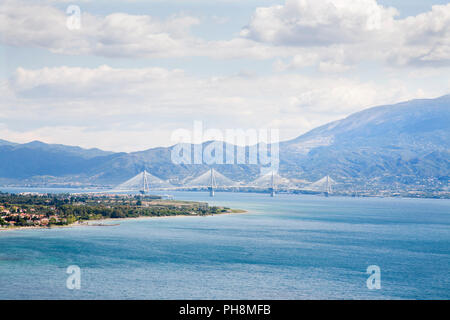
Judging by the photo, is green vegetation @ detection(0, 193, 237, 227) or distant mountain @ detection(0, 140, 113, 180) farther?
distant mountain @ detection(0, 140, 113, 180)

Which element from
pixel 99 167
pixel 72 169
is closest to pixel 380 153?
pixel 99 167

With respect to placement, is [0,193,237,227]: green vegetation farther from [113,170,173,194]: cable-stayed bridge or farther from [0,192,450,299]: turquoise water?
[113,170,173,194]: cable-stayed bridge

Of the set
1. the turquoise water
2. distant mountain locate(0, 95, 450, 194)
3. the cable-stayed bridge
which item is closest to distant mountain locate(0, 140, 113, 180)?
distant mountain locate(0, 95, 450, 194)

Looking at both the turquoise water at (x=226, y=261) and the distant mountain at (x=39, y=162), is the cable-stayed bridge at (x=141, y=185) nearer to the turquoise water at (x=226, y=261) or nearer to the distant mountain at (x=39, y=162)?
the turquoise water at (x=226, y=261)

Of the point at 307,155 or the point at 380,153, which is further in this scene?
the point at 307,155

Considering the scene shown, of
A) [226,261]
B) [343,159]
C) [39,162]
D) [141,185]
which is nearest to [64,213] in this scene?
[226,261]
